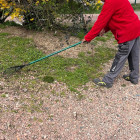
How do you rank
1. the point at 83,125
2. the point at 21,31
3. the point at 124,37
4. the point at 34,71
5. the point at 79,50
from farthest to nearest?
1. the point at 21,31
2. the point at 79,50
3. the point at 34,71
4. the point at 124,37
5. the point at 83,125

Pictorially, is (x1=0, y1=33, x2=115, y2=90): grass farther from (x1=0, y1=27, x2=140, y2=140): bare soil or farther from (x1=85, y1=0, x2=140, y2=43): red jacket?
(x1=85, y1=0, x2=140, y2=43): red jacket

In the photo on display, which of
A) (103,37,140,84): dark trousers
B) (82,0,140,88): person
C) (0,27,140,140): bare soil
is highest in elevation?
(82,0,140,88): person

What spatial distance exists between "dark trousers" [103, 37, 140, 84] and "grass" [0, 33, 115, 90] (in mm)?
517

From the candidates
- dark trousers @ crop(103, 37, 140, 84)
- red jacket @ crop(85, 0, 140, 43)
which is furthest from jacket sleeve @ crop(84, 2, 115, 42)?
dark trousers @ crop(103, 37, 140, 84)

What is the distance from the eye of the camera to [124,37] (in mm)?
3408

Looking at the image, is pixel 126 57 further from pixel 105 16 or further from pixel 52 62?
pixel 52 62

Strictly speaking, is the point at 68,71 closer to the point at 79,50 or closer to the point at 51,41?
the point at 79,50

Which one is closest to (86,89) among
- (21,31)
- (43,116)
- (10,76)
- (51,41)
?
(43,116)

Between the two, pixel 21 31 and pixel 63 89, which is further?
pixel 21 31

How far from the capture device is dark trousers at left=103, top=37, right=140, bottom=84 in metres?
3.52

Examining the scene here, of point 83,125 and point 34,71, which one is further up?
point 34,71

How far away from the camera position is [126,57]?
361cm

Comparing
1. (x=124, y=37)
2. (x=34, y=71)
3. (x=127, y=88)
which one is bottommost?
(x=127, y=88)

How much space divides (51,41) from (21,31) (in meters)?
1.06
